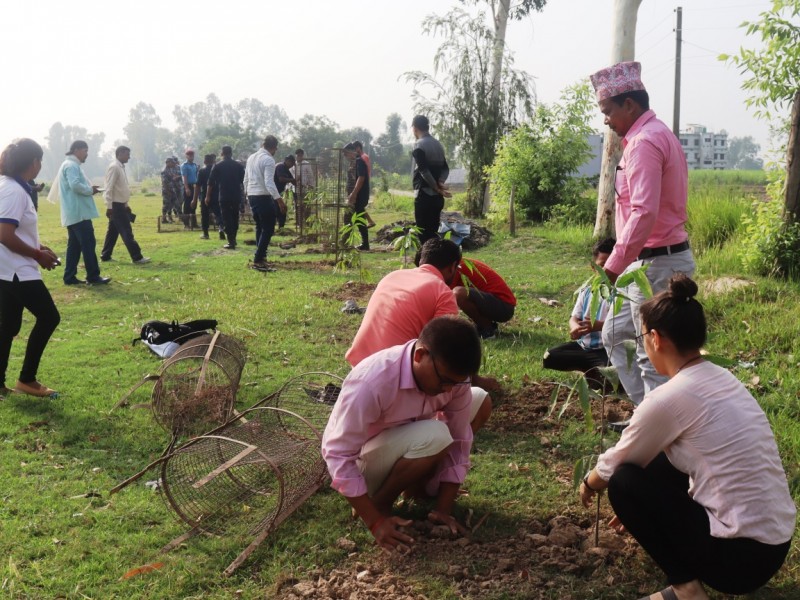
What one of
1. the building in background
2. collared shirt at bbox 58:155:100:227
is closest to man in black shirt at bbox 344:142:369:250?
collared shirt at bbox 58:155:100:227

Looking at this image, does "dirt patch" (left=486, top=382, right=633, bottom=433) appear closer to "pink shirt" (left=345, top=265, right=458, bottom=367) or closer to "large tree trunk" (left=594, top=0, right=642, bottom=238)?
"pink shirt" (left=345, top=265, right=458, bottom=367)

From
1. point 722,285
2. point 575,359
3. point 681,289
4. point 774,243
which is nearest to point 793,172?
point 774,243

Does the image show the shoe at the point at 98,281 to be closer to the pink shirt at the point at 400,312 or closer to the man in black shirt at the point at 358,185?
the man in black shirt at the point at 358,185

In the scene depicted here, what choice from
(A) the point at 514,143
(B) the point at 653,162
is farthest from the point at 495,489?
(A) the point at 514,143

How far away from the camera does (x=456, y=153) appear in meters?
22.2

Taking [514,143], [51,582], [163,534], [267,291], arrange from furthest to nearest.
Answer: [514,143], [267,291], [163,534], [51,582]

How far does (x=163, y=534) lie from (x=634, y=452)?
2.34m

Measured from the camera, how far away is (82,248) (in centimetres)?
1038

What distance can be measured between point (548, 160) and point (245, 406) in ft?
43.1

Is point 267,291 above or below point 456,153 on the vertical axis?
below

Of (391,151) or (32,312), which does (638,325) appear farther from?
(391,151)

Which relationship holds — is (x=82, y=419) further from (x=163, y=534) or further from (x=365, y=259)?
(x=365, y=259)

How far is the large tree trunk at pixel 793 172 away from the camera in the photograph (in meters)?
6.92

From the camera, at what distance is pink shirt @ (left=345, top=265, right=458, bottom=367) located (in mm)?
4008
